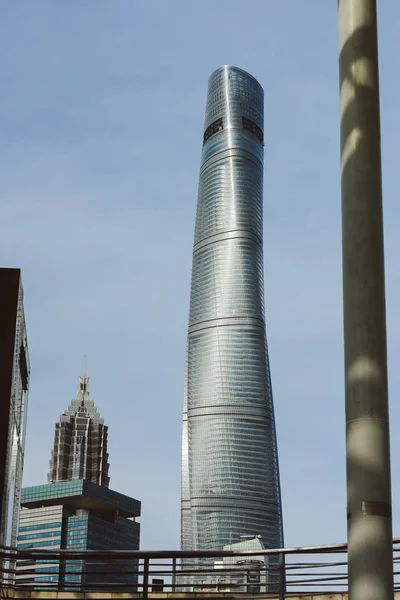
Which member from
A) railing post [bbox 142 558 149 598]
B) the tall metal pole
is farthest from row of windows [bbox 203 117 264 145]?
the tall metal pole

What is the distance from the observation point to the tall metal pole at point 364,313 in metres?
6.59

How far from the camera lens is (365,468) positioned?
22.1 ft

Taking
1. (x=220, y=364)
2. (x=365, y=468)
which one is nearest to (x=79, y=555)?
(x=365, y=468)

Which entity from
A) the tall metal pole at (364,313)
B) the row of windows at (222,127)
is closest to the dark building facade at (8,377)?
the tall metal pole at (364,313)

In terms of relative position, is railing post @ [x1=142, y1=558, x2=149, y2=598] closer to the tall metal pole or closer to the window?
the tall metal pole

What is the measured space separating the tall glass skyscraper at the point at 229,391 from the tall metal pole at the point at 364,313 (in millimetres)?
158438

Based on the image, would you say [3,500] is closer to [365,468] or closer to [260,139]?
[365,468]

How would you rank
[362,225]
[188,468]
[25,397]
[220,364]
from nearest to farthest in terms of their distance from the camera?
1. [362,225]
2. [25,397]
3. [220,364]
4. [188,468]

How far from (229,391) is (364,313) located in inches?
6329

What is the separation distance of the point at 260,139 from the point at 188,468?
2746 inches

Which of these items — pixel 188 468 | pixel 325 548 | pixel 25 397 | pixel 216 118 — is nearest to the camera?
pixel 325 548

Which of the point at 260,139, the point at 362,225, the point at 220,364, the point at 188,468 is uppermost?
the point at 260,139

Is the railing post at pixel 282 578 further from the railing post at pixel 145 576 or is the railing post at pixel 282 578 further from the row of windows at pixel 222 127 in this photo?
the row of windows at pixel 222 127

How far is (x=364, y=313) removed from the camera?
23.4 feet
